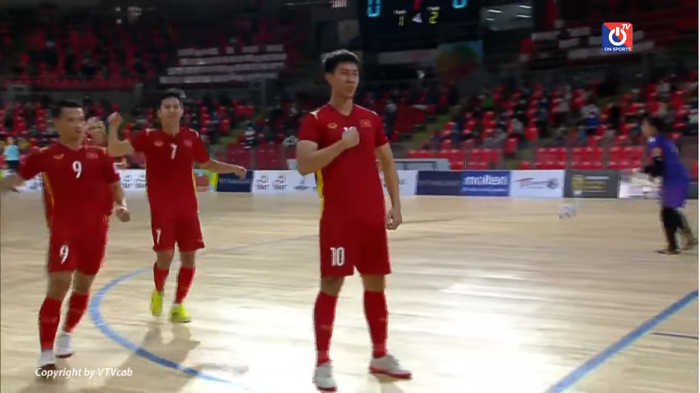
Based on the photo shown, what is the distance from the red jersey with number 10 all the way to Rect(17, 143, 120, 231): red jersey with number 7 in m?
1.20

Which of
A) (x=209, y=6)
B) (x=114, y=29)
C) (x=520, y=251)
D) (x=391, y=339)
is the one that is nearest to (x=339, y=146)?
(x=391, y=339)

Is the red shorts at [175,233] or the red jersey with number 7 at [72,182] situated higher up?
the red jersey with number 7 at [72,182]

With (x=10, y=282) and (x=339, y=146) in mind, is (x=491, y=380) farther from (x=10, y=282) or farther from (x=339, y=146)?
(x=10, y=282)

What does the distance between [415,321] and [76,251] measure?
101 inches

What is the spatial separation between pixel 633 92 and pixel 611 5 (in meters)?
3.04

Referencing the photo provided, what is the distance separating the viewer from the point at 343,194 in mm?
3654

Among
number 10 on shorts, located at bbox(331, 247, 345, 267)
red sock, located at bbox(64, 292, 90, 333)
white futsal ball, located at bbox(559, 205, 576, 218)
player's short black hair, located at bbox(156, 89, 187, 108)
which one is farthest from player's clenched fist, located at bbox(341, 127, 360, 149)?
white futsal ball, located at bbox(559, 205, 576, 218)

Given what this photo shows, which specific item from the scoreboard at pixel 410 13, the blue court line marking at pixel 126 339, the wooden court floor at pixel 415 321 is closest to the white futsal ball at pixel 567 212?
the wooden court floor at pixel 415 321

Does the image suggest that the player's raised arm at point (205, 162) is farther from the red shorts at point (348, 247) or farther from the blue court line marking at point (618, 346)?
the blue court line marking at point (618, 346)

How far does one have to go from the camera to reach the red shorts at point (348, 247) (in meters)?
3.65

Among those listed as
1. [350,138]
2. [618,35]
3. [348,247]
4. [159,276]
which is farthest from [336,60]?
[618,35]

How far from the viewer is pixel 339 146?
3418 millimetres

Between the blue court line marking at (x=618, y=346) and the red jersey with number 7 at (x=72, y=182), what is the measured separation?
2.61 m

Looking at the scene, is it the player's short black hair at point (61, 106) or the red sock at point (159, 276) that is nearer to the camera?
the player's short black hair at point (61, 106)
